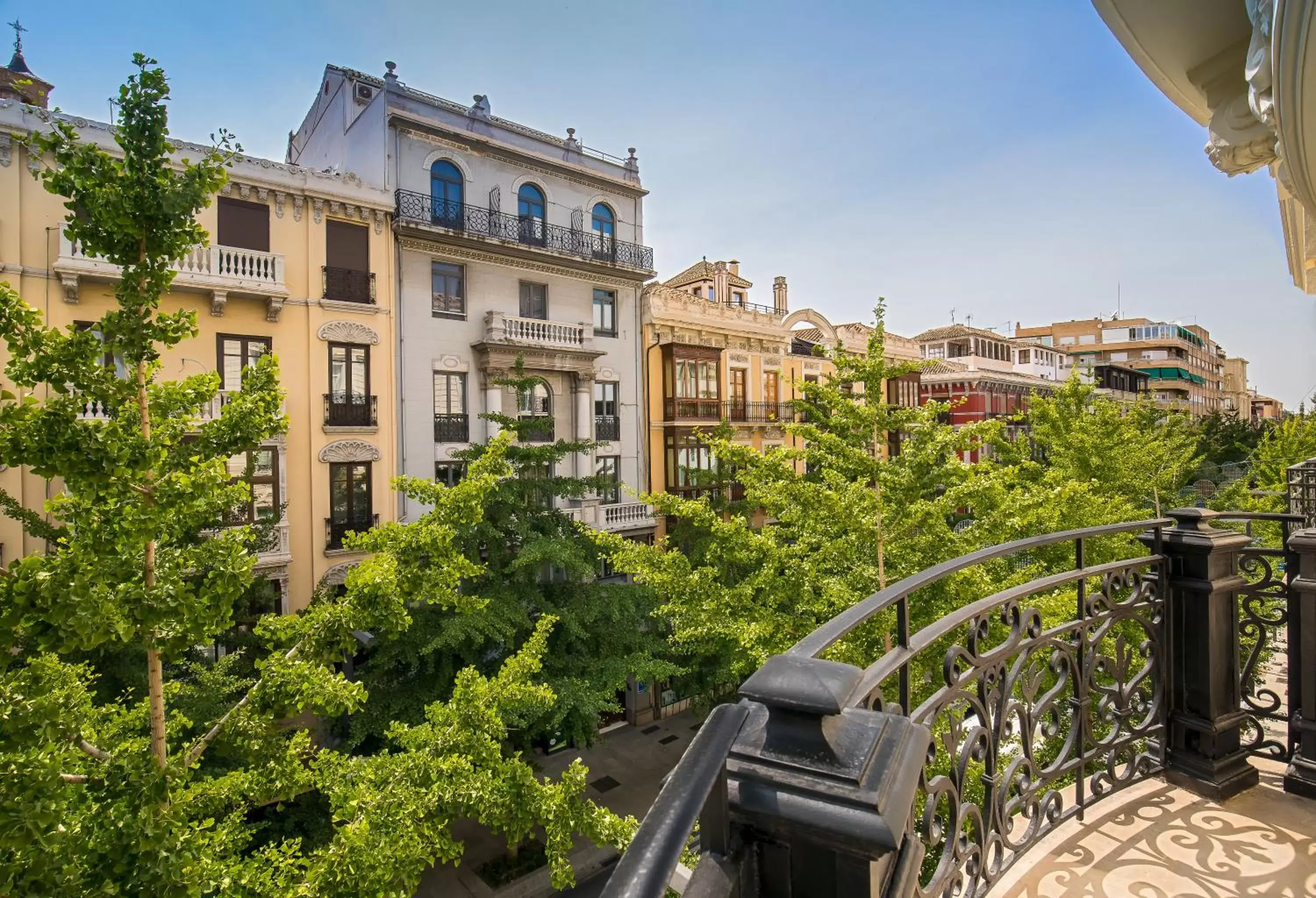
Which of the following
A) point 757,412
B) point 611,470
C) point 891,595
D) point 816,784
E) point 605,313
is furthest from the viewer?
point 757,412

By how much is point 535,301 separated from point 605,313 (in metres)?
2.39

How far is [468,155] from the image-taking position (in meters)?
17.0

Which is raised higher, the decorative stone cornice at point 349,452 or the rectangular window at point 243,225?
the rectangular window at point 243,225

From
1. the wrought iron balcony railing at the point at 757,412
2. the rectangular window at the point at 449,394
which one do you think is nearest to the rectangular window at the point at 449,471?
the rectangular window at the point at 449,394

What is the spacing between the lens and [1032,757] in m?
2.78

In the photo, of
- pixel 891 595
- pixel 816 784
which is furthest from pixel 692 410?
pixel 816 784

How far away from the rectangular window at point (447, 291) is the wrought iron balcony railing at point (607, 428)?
4712mm

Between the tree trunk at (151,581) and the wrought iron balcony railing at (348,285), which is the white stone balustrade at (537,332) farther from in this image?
the tree trunk at (151,581)

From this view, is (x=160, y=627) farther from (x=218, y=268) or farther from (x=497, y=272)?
(x=497, y=272)

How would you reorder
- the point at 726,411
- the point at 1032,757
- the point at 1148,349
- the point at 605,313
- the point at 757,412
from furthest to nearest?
the point at 1148,349
the point at 757,412
the point at 726,411
the point at 605,313
the point at 1032,757

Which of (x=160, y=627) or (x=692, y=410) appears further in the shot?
(x=692, y=410)

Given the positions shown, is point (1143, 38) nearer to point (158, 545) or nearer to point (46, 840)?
point (46, 840)

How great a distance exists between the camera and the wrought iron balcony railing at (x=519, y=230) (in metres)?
16.0

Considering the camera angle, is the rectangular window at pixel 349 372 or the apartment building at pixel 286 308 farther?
the rectangular window at pixel 349 372
